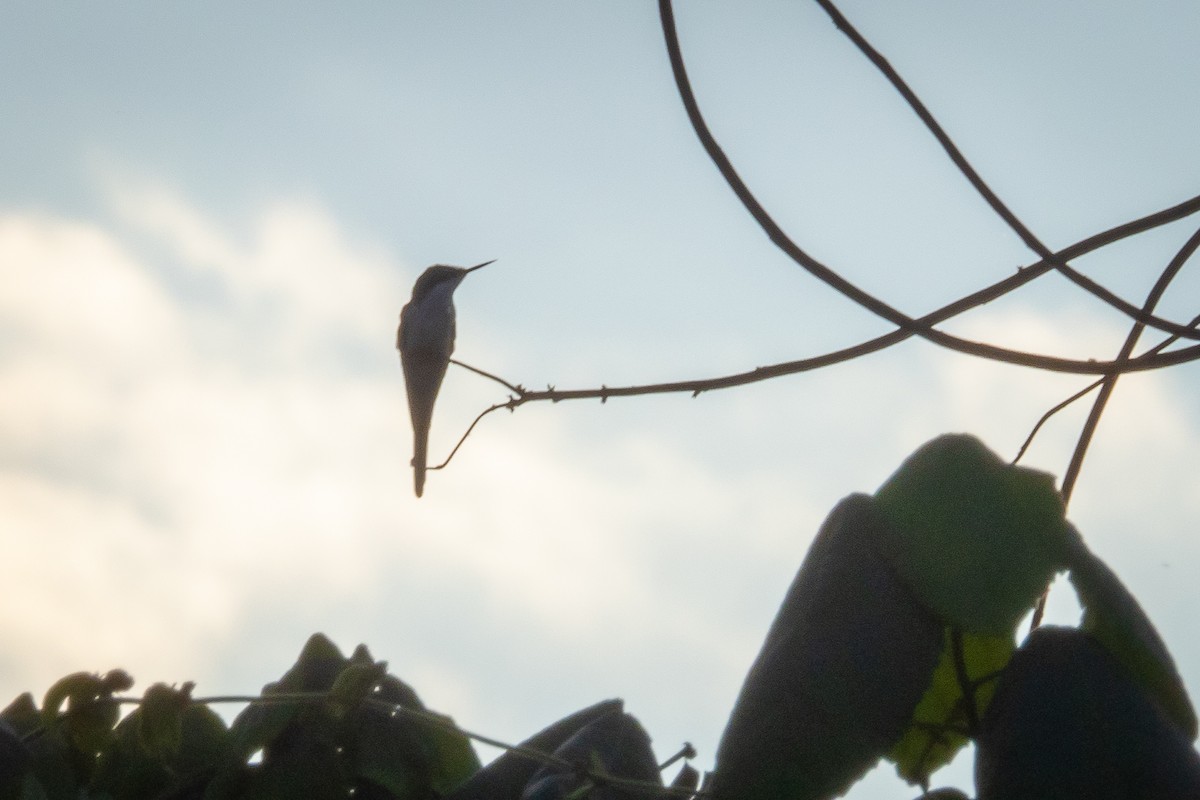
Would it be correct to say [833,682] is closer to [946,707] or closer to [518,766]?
[946,707]

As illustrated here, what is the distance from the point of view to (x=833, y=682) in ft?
3.27

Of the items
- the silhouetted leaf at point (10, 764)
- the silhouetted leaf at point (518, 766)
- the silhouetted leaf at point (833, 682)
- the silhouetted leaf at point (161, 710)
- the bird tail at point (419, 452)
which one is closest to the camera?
the silhouetted leaf at point (833, 682)

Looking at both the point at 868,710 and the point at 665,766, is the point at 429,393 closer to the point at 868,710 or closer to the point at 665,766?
the point at 665,766

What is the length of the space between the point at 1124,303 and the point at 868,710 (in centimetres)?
112

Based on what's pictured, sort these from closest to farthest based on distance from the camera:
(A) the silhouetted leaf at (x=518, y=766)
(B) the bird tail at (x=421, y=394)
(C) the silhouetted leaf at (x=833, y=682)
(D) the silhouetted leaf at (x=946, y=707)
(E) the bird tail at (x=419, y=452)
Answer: (C) the silhouetted leaf at (x=833, y=682) → (D) the silhouetted leaf at (x=946, y=707) → (A) the silhouetted leaf at (x=518, y=766) → (B) the bird tail at (x=421, y=394) → (E) the bird tail at (x=419, y=452)

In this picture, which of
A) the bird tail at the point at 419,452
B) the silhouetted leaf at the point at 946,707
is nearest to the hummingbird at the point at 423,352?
the bird tail at the point at 419,452

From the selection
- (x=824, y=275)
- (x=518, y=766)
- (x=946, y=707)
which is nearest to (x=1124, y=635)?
(x=946, y=707)

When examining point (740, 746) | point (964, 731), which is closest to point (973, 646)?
point (964, 731)

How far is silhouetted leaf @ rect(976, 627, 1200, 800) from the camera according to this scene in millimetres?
987

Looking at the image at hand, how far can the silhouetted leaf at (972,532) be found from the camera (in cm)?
100

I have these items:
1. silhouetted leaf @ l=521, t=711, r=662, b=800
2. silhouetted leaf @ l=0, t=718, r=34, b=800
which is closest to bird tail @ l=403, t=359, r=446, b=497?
silhouetted leaf @ l=521, t=711, r=662, b=800

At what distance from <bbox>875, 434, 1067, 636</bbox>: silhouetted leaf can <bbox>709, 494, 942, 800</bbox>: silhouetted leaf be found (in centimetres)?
2

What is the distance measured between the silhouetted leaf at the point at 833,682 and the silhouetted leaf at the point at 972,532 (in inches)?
0.9

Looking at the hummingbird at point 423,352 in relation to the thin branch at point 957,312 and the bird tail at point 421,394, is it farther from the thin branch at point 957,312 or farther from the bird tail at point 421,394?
the thin branch at point 957,312
